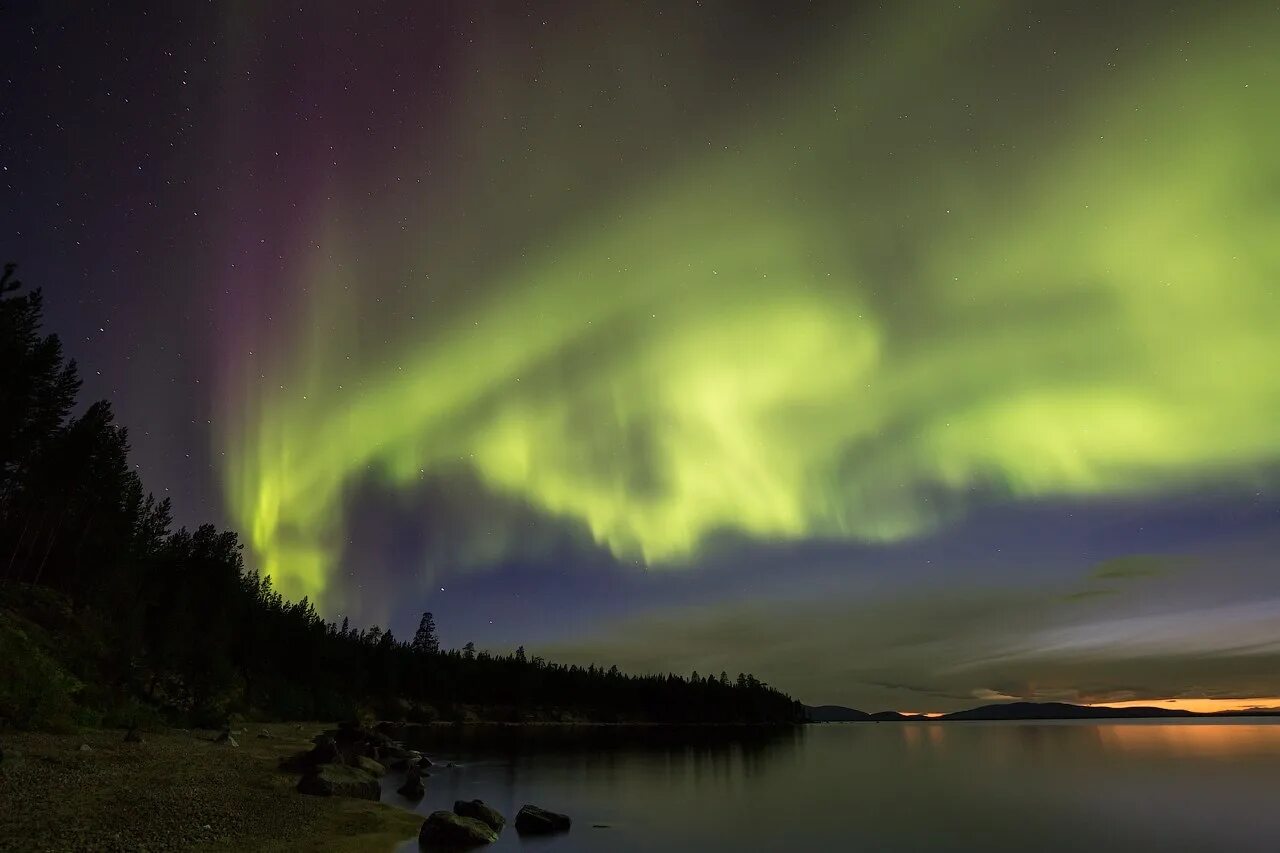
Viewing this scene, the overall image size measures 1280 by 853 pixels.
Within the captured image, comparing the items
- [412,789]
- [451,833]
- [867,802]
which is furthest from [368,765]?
[867,802]

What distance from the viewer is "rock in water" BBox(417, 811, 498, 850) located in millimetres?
30508

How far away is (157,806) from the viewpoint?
84.9 feet

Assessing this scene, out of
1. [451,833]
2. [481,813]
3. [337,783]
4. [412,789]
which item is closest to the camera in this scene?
[451,833]

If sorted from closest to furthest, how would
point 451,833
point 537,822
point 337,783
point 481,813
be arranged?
1. point 451,833
2. point 481,813
3. point 537,822
4. point 337,783

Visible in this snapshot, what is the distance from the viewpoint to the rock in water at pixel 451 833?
100 ft

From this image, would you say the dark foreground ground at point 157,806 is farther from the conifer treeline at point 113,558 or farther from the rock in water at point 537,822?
the conifer treeline at point 113,558

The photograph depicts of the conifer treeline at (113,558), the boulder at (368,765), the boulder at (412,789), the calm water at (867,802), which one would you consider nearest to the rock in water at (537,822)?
the calm water at (867,802)

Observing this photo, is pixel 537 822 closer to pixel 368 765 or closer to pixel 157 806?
pixel 157 806

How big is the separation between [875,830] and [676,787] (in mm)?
24346

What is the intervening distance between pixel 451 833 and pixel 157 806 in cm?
1163

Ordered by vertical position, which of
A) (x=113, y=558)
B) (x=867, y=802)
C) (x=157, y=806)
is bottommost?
(x=867, y=802)

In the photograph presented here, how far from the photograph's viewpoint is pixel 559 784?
6234 centimetres

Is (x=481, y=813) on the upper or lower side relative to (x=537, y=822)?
upper

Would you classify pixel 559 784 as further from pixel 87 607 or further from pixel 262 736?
pixel 87 607
